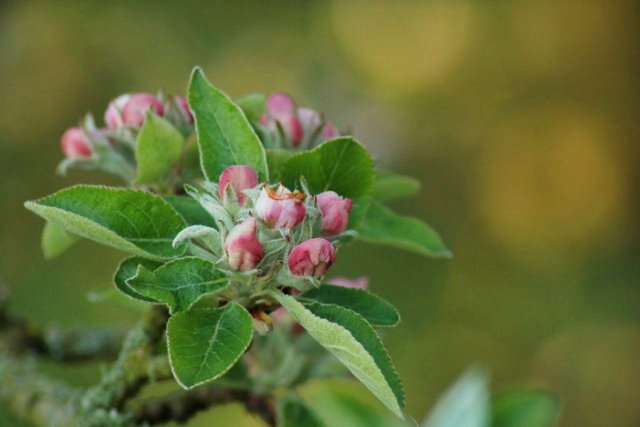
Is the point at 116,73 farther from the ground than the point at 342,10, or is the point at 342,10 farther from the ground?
the point at 342,10

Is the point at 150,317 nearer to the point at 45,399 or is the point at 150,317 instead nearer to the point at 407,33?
the point at 45,399

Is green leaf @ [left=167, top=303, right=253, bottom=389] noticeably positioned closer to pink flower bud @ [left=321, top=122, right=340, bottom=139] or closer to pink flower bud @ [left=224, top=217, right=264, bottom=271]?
pink flower bud @ [left=224, top=217, right=264, bottom=271]

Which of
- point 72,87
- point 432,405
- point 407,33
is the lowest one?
point 432,405

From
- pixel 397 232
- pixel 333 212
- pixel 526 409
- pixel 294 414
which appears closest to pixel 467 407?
pixel 526 409

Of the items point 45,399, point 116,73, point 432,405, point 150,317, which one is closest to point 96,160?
point 150,317

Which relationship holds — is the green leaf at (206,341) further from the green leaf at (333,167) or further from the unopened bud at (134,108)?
the unopened bud at (134,108)

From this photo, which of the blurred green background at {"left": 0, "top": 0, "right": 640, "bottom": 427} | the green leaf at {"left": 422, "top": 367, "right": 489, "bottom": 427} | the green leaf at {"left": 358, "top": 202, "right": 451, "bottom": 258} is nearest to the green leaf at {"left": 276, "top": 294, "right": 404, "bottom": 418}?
Answer: the green leaf at {"left": 358, "top": 202, "right": 451, "bottom": 258}
